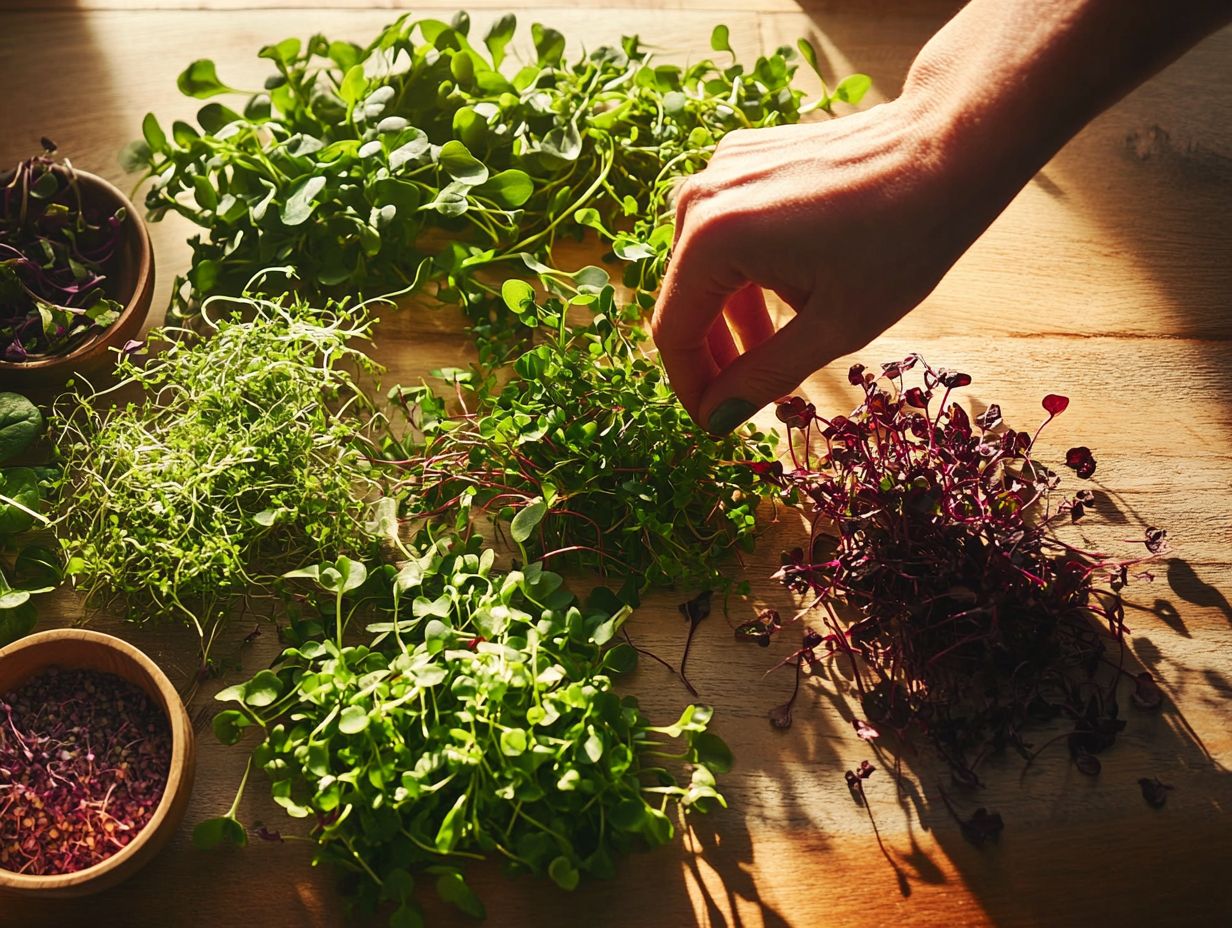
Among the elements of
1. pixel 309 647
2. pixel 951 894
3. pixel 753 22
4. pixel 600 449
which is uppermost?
pixel 753 22

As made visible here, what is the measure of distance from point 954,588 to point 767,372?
34 centimetres

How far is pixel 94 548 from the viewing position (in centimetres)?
117

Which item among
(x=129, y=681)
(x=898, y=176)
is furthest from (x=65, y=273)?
(x=898, y=176)

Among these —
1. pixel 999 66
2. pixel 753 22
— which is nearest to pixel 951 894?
pixel 999 66

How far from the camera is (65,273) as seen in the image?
1294 millimetres

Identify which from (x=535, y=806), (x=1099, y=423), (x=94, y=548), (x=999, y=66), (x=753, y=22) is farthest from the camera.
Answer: (x=753, y=22)

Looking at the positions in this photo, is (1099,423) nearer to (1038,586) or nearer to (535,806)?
(1038,586)

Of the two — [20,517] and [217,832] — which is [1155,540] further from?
[20,517]

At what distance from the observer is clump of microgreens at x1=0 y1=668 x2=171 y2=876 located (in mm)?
1040

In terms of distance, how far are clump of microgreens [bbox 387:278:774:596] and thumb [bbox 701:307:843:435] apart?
0.27 feet

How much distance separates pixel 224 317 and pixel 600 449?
60 cm

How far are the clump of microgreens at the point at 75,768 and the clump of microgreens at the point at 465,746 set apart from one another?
0.27ft

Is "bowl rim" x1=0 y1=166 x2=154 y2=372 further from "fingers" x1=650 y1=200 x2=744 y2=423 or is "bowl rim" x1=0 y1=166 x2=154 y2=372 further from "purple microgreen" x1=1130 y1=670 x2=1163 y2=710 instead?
"purple microgreen" x1=1130 y1=670 x2=1163 y2=710

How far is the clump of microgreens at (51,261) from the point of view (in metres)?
1.26
